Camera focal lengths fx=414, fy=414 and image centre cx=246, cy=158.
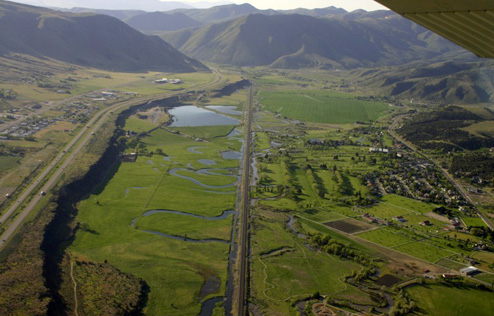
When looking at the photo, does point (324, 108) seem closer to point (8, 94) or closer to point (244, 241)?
point (8, 94)

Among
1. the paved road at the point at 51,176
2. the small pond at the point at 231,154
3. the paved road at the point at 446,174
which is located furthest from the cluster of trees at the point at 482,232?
the paved road at the point at 51,176

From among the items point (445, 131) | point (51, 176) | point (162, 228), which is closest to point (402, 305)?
point (162, 228)

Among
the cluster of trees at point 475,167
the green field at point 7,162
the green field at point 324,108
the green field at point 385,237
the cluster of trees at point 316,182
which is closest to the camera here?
the green field at point 385,237

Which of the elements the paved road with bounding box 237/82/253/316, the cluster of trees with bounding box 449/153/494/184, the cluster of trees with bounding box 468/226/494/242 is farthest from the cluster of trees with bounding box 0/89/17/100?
the cluster of trees with bounding box 468/226/494/242

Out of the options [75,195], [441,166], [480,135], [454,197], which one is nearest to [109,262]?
[75,195]

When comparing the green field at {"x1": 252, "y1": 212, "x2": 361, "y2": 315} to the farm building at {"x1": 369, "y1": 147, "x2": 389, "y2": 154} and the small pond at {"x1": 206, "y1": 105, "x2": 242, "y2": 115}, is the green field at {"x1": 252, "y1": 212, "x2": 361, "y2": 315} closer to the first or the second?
the farm building at {"x1": 369, "y1": 147, "x2": 389, "y2": 154}

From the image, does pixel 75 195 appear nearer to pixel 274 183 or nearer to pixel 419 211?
pixel 274 183

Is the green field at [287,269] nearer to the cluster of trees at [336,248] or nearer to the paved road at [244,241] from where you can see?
the cluster of trees at [336,248]
